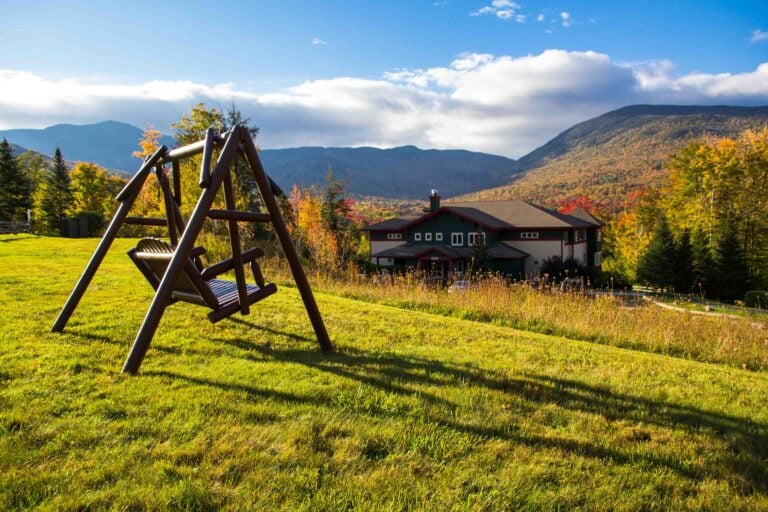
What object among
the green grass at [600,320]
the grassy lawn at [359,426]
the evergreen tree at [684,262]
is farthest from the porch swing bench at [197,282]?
the evergreen tree at [684,262]

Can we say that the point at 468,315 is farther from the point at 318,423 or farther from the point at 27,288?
the point at 27,288

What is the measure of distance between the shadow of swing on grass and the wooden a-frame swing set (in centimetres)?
59

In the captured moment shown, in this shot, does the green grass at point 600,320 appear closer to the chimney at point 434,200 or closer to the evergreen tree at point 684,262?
the chimney at point 434,200

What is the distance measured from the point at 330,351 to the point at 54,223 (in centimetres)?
4852

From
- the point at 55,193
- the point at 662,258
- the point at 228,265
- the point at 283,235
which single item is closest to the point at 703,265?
the point at 662,258

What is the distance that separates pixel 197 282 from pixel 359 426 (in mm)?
2350

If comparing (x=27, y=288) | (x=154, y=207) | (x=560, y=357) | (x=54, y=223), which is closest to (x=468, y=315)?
(x=560, y=357)

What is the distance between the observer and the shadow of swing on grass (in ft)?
10.3

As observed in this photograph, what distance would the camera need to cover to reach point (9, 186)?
41656mm

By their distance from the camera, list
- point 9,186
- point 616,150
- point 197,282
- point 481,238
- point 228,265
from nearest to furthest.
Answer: point 197,282 → point 228,265 → point 481,238 → point 9,186 → point 616,150

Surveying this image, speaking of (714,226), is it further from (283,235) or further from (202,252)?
(202,252)

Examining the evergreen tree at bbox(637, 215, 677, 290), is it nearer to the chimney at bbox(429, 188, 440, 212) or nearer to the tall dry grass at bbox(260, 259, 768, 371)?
the chimney at bbox(429, 188, 440, 212)

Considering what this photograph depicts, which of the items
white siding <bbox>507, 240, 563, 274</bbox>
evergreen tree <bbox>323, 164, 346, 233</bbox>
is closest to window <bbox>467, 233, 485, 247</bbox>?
white siding <bbox>507, 240, 563, 274</bbox>

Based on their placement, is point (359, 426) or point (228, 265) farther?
point (228, 265)
